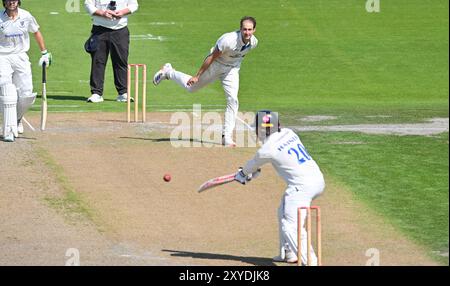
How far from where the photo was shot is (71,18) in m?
34.8

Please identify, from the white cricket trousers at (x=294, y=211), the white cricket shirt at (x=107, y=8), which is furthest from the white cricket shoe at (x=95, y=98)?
the white cricket trousers at (x=294, y=211)

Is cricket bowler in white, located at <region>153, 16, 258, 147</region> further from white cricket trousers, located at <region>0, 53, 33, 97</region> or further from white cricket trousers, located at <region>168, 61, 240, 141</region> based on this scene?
white cricket trousers, located at <region>0, 53, 33, 97</region>

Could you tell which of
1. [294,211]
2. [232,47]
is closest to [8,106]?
[232,47]

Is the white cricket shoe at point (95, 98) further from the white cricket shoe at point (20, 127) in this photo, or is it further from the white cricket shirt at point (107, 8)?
the white cricket shoe at point (20, 127)

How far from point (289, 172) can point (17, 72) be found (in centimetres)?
809

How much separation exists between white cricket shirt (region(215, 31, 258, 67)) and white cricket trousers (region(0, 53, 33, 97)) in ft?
10.9

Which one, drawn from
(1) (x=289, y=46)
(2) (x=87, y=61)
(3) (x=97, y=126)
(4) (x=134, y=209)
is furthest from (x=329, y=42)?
(4) (x=134, y=209)

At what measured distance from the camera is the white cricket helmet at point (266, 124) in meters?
14.9

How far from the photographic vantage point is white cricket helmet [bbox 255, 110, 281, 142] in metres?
14.9

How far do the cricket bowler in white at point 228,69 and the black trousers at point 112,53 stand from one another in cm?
415

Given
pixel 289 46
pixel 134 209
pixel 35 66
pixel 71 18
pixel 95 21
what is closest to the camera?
pixel 134 209

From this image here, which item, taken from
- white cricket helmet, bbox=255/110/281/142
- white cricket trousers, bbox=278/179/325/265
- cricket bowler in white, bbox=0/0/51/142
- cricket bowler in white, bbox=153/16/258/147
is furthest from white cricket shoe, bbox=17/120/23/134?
white cricket trousers, bbox=278/179/325/265
